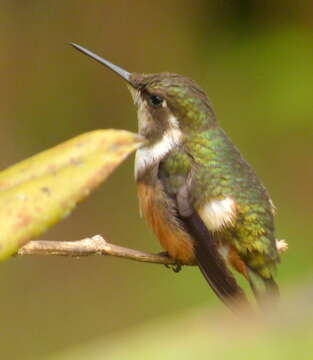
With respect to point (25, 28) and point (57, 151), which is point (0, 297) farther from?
point (57, 151)

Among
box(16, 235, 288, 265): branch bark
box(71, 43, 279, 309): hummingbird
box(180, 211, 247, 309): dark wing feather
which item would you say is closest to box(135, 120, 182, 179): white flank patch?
box(71, 43, 279, 309): hummingbird

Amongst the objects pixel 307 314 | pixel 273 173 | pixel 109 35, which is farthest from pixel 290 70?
pixel 307 314

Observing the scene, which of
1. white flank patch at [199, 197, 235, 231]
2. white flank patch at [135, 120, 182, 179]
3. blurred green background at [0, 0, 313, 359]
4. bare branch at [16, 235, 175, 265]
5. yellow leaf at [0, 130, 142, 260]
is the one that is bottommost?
yellow leaf at [0, 130, 142, 260]

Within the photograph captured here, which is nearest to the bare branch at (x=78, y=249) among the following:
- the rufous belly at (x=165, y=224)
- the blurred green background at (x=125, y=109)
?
the rufous belly at (x=165, y=224)

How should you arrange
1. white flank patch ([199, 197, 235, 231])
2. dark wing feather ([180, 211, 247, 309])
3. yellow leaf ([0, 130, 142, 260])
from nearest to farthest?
yellow leaf ([0, 130, 142, 260]), dark wing feather ([180, 211, 247, 309]), white flank patch ([199, 197, 235, 231])

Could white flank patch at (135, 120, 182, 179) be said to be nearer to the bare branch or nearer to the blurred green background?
the bare branch

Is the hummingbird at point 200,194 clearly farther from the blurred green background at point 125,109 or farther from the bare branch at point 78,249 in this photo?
the blurred green background at point 125,109

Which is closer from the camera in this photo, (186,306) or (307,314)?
(307,314)
